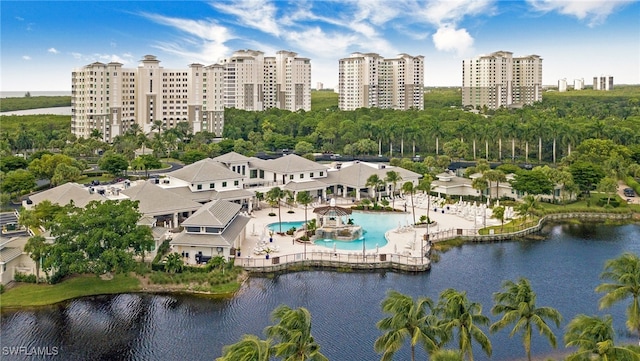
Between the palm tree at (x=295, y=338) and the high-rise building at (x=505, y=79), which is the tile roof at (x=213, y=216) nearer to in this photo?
the palm tree at (x=295, y=338)

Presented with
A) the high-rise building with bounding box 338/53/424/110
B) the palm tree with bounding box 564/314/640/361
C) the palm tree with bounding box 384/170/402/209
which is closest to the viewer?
the palm tree with bounding box 564/314/640/361

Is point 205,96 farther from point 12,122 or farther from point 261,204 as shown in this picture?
point 261,204

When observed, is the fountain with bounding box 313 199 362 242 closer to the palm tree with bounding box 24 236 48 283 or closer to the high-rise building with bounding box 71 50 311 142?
the palm tree with bounding box 24 236 48 283

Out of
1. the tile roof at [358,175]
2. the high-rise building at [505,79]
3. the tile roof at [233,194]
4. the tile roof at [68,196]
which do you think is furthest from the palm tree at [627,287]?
the high-rise building at [505,79]

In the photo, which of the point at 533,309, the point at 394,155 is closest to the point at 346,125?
the point at 394,155

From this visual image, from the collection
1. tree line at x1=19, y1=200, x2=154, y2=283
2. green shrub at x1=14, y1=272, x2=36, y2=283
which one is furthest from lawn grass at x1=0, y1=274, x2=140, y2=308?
tree line at x1=19, y1=200, x2=154, y2=283

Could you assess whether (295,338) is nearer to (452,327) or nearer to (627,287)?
(452,327)
